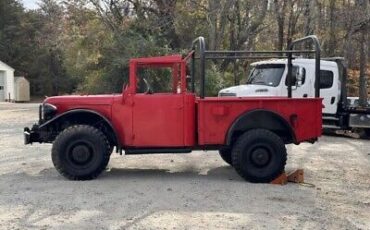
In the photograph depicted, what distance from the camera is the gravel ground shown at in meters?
6.20

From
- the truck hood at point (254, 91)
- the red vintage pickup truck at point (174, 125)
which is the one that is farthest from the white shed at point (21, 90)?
the red vintage pickup truck at point (174, 125)

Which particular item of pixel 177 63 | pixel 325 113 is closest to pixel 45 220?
pixel 177 63

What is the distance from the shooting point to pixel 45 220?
620cm

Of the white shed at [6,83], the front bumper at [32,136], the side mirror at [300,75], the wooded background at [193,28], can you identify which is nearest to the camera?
the front bumper at [32,136]

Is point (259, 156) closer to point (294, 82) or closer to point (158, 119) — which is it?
point (158, 119)

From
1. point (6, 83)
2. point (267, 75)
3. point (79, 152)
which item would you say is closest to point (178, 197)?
point (79, 152)

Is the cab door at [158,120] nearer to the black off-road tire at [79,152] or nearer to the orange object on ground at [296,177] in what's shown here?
the black off-road tire at [79,152]

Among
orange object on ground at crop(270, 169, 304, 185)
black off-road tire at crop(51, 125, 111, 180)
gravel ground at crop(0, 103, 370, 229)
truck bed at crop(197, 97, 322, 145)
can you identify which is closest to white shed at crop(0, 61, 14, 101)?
gravel ground at crop(0, 103, 370, 229)

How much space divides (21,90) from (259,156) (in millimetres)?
49377

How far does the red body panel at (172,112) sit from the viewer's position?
8781 millimetres

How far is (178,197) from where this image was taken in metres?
7.46

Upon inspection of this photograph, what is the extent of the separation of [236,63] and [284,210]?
17491 mm

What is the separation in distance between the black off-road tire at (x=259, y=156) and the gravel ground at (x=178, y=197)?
224mm

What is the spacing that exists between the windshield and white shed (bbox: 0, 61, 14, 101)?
41257 mm
